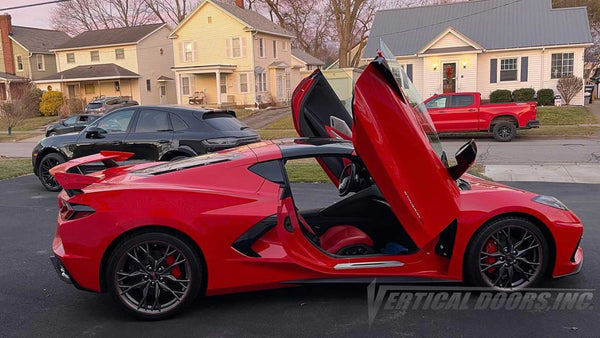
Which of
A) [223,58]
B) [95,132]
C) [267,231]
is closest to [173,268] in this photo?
[267,231]

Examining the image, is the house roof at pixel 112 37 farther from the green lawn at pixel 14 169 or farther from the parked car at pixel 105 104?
the green lawn at pixel 14 169

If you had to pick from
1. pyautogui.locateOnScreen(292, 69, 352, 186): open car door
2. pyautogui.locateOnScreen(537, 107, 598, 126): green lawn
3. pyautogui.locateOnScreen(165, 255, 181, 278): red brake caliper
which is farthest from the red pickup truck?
pyautogui.locateOnScreen(165, 255, 181, 278): red brake caliper

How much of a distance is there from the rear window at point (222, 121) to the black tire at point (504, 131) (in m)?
11.2

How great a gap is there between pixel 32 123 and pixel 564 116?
1257 inches

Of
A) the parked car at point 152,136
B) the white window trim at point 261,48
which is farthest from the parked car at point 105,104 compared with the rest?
the parked car at point 152,136

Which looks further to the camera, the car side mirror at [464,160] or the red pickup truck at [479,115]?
the red pickup truck at [479,115]

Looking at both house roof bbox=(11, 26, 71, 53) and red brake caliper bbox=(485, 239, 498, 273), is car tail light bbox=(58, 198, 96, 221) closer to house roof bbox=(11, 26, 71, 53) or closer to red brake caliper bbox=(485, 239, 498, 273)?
red brake caliper bbox=(485, 239, 498, 273)

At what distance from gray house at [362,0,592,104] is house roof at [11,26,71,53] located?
33299 mm

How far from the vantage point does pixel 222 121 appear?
31.7 feet

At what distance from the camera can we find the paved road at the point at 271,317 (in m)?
3.65

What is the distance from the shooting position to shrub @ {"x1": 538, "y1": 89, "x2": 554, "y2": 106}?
26.8 meters

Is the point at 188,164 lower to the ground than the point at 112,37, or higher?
lower

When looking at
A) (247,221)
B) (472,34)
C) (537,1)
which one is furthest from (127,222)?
(537,1)

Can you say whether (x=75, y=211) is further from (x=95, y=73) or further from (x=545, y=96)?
(x=95, y=73)
